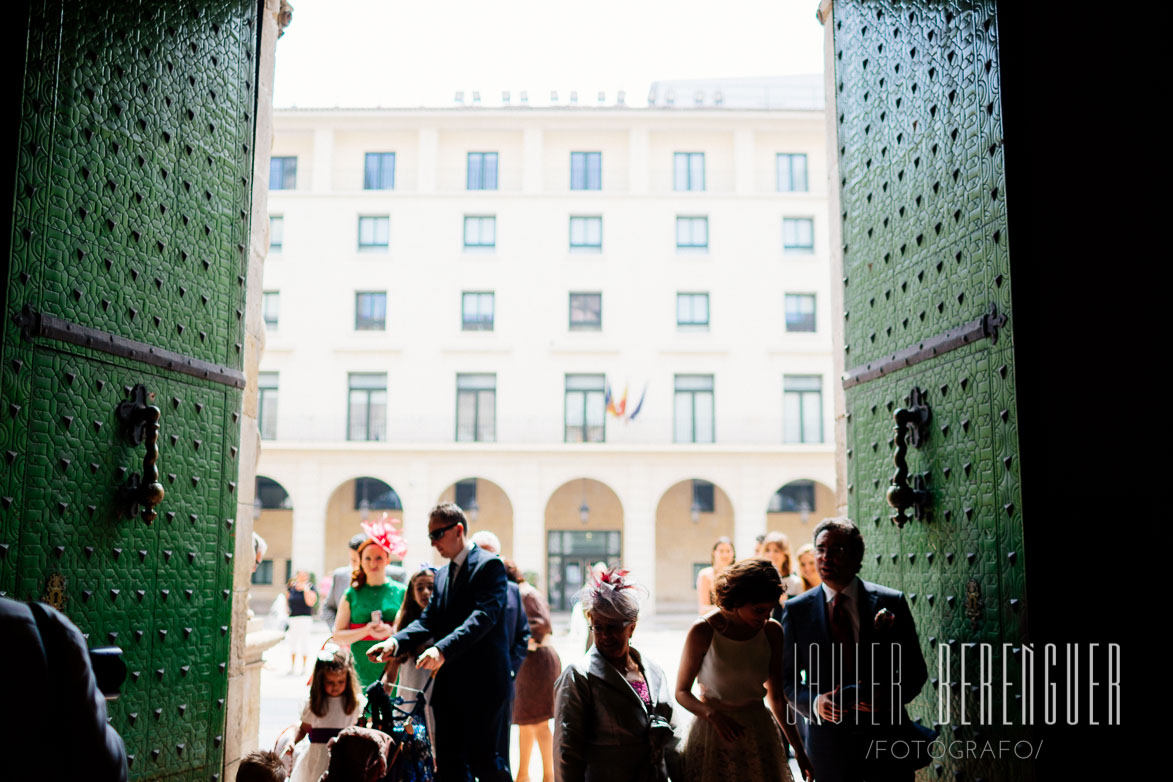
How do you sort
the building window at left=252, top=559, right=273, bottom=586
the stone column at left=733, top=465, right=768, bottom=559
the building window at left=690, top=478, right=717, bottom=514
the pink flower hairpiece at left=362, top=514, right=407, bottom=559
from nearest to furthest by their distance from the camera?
the pink flower hairpiece at left=362, top=514, right=407, bottom=559 → the stone column at left=733, top=465, right=768, bottom=559 → the building window at left=252, top=559, right=273, bottom=586 → the building window at left=690, top=478, right=717, bottom=514

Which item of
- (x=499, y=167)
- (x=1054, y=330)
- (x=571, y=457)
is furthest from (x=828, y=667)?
(x=499, y=167)

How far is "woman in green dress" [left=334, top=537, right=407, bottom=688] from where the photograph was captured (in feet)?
22.4

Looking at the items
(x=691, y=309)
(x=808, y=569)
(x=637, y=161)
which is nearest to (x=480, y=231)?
(x=637, y=161)

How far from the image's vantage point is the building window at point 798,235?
3020 centimetres

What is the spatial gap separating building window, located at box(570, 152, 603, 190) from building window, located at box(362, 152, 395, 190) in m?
5.56

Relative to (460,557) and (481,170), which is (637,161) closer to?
(481,170)

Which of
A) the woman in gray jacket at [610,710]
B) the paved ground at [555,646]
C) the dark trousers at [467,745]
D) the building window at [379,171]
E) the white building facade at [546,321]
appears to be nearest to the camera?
the woman in gray jacket at [610,710]

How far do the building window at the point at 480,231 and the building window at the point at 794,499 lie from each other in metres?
12.0

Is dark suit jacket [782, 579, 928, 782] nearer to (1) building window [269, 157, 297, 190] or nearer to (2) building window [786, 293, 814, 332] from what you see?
(2) building window [786, 293, 814, 332]

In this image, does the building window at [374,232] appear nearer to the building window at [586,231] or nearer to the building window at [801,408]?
the building window at [586,231]

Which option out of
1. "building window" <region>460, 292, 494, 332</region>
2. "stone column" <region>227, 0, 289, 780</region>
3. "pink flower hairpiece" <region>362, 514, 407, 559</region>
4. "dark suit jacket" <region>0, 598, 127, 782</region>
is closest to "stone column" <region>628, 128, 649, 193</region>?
"building window" <region>460, 292, 494, 332</region>

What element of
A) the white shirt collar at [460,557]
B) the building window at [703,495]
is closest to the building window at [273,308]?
the building window at [703,495]

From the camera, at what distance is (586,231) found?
30.3 meters

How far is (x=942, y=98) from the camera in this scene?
192 inches
